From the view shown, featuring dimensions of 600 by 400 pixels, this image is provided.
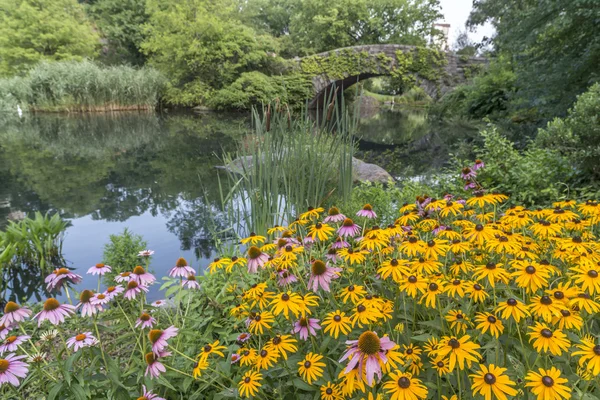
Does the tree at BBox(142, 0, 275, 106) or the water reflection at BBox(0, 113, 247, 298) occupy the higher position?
the tree at BBox(142, 0, 275, 106)

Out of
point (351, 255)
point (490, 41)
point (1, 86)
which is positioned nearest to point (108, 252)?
point (351, 255)

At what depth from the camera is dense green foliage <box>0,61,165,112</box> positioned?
48.5ft

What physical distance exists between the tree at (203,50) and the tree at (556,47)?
11.8 meters

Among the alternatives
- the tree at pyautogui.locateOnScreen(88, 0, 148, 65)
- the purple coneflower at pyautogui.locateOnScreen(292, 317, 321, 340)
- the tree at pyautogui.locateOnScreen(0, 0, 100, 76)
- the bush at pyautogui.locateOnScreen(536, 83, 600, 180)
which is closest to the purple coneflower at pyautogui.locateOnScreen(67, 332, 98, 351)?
the purple coneflower at pyautogui.locateOnScreen(292, 317, 321, 340)

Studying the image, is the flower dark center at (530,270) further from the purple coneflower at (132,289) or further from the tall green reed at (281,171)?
the tall green reed at (281,171)

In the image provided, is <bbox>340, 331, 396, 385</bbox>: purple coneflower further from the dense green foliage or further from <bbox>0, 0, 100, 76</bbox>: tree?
<bbox>0, 0, 100, 76</bbox>: tree

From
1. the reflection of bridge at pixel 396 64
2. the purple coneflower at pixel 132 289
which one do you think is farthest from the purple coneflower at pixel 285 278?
the reflection of bridge at pixel 396 64

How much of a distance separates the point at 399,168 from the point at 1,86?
52.6ft

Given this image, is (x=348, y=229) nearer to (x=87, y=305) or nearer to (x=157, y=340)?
(x=157, y=340)

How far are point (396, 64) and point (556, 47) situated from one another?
12.0m

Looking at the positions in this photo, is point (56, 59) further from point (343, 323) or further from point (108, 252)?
point (343, 323)

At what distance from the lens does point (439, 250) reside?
4.00 ft

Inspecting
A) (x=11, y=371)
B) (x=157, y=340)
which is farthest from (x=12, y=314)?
(x=157, y=340)

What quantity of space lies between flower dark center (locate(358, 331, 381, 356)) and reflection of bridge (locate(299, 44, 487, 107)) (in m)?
17.9
